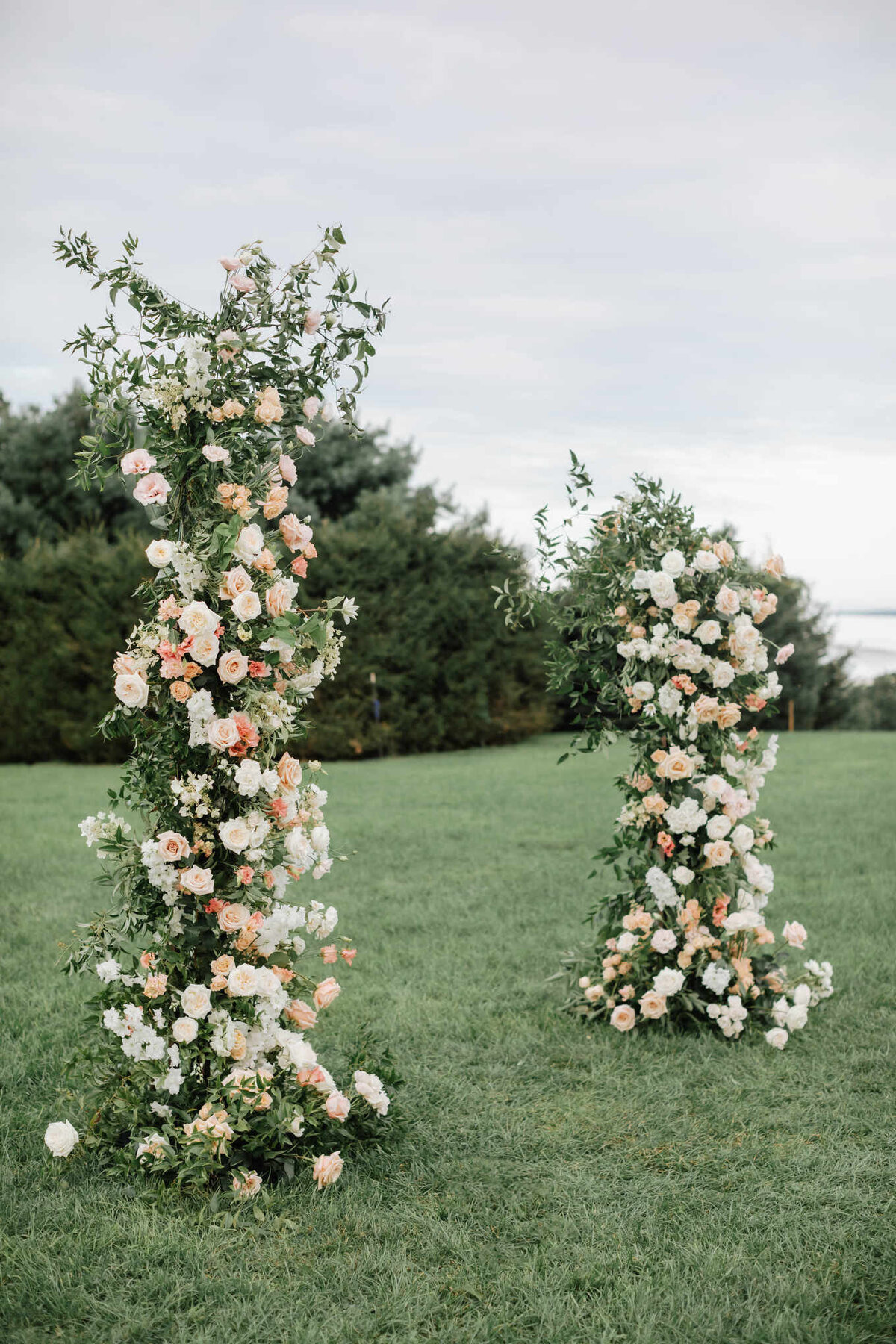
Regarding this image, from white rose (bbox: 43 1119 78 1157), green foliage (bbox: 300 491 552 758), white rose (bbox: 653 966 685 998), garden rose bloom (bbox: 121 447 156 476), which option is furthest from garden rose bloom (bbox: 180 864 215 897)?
green foliage (bbox: 300 491 552 758)

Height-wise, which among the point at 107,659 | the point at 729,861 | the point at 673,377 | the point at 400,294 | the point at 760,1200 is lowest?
the point at 760,1200

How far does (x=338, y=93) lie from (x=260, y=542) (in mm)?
5002

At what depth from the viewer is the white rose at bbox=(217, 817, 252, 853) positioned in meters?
2.62

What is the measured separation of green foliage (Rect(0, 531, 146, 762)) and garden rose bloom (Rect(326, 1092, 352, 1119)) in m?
10.9

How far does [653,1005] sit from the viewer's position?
3.83 m

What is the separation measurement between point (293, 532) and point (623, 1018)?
232cm

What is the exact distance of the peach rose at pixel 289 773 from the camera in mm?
2785

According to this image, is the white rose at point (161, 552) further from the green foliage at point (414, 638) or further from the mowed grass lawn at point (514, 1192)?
the green foliage at point (414, 638)

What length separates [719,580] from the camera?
151 inches

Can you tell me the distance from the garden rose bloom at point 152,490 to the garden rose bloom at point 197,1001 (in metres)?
1.32

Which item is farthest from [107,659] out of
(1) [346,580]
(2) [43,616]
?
(1) [346,580]

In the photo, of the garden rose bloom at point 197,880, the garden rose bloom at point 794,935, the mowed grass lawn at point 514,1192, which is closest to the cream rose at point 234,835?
the garden rose bloom at point 197,880

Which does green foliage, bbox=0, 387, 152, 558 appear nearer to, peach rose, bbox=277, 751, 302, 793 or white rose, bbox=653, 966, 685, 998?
white rose, bbox=653, 966, 685, 998

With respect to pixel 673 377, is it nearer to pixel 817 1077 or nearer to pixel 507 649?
pixel 817 1077
